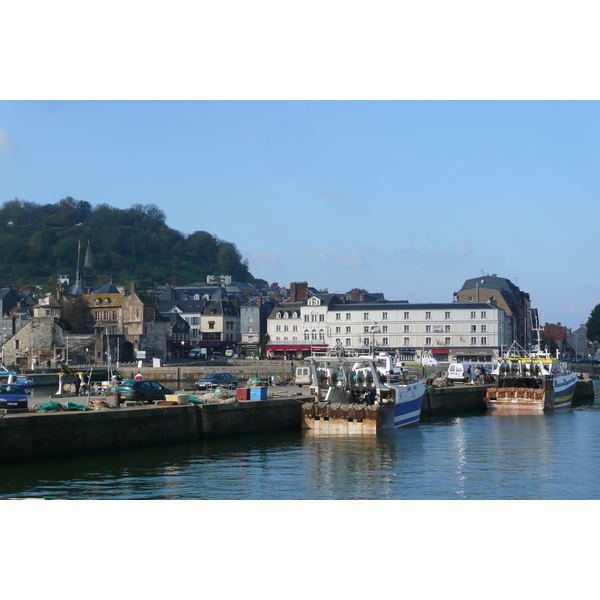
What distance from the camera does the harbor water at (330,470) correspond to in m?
21.9

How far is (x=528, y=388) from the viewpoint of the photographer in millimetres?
54688

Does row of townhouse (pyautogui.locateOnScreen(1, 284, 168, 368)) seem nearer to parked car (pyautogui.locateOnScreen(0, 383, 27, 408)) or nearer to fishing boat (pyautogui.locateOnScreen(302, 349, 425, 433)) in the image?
parked car (pyautogui.locateOnScreen(0, 383, 27, 408))

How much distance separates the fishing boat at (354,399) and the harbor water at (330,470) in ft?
2.65

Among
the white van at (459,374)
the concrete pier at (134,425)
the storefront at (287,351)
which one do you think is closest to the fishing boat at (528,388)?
the white van at (459,374)

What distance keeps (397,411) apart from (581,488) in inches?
614

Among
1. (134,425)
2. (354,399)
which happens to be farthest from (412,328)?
(134,425)

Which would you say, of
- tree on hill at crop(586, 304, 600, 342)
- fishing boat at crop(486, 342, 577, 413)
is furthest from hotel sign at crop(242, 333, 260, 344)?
fishing boat at crop(486, 342, 577, 413)

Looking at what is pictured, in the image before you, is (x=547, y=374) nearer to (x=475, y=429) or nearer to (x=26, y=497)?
(x=475, y=429)

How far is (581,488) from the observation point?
892 inches

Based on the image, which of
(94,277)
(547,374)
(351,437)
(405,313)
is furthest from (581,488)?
(94,277)

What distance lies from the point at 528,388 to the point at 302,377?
59.5 ft

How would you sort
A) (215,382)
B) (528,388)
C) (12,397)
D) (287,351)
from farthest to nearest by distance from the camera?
(287,351), (215,382), (528,388), (12,397)

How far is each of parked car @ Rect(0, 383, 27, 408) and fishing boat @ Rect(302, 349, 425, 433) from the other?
1193cm

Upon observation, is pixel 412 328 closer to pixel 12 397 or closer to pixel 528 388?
pixel 528 388
